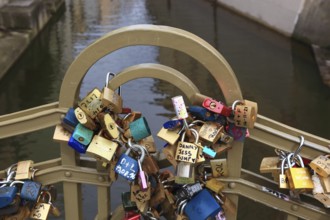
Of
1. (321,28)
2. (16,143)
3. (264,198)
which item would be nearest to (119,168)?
(264,198)

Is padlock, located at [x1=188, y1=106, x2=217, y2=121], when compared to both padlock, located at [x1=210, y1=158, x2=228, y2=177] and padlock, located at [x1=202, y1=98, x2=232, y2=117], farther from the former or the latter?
padlock, located at [x1=210, y1=158, x2=228, y2=177]

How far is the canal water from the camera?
4.21m

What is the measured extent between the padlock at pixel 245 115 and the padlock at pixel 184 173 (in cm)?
21

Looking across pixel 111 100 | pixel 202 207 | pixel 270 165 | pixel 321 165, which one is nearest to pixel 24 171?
pixel 111 100

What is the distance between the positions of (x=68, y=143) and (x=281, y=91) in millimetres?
4730

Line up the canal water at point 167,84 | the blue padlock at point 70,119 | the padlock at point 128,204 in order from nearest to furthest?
the blue padlock at point 70,119
the padlock at point 128,204
the canal water at point 167,84

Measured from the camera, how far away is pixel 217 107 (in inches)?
57.2

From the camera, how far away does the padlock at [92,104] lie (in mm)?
1502

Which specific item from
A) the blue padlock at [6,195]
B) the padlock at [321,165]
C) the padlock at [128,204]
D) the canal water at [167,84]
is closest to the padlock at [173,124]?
the padlock at [128,204]

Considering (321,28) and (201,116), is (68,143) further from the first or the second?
(321,28)

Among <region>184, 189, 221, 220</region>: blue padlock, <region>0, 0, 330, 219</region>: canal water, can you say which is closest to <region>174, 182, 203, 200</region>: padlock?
<region>184, 189, 221, 220</region>: blue padlock

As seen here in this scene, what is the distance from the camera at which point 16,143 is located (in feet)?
14.0

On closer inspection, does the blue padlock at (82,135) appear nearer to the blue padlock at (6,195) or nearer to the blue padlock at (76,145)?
the blue padlock at (76,145)

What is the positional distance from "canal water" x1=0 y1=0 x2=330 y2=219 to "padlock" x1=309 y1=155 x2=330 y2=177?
1801mm
